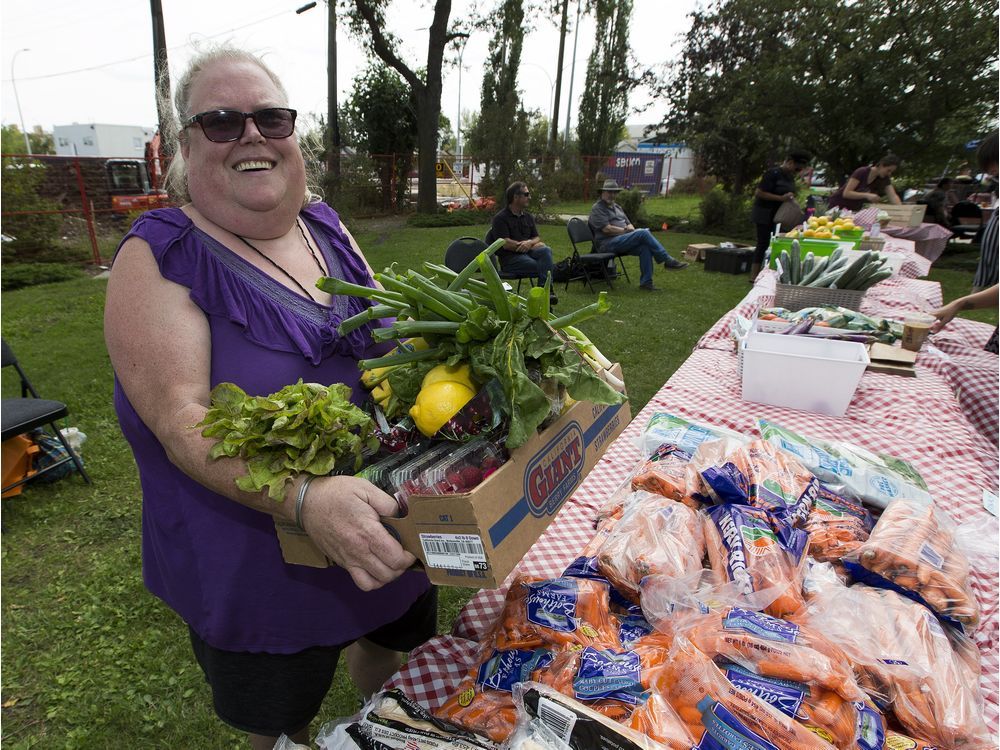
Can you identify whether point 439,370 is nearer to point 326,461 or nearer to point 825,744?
point 326,461

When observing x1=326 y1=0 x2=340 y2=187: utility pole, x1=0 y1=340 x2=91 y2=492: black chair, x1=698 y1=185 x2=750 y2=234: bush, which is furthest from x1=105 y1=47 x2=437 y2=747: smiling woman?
x1=698 y1=185 x2=750 y2=234: bush

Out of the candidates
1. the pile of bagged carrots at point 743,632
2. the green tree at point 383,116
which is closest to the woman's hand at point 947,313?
the pile of bagged carrots at point 743,632

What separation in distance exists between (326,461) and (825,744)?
100 centimetres

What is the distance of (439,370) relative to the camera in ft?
3.69

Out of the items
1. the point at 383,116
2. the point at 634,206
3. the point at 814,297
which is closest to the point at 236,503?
the point at 814,297

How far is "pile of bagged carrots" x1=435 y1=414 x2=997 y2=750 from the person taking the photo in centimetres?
101

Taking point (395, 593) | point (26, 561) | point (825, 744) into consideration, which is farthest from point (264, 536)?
point (26, 561)

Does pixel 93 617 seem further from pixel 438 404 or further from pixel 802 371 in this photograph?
pixel 802 371

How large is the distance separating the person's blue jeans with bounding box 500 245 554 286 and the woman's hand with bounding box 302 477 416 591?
7135 mm

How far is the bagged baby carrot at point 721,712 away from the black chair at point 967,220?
15.9 m

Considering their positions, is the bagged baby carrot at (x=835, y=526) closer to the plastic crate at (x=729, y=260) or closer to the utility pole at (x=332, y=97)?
the plastic crate at (x=729, y=260)

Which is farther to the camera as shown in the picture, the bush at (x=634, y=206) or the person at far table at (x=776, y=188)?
the bush at (x=634, y=206)

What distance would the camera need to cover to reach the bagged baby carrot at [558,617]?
1.23m

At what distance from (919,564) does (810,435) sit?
120 cm
